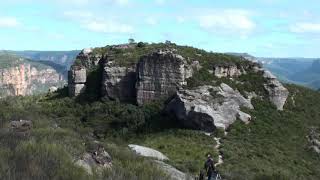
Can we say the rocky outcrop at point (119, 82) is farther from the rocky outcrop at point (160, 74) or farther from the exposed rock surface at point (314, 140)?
the exposed rock surface at point (314, 140)

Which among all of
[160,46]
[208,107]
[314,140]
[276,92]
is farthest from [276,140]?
[160,46]

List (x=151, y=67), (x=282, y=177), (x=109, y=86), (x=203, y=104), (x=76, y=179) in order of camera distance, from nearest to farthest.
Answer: (x=76, y=179) < (x=282, y=177) < (x=203, y=104) < (x=151, y=67) < (x=109, y=86)

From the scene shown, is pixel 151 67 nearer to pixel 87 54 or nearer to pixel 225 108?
pixel 225 108

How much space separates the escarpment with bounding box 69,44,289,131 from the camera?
62.0 m

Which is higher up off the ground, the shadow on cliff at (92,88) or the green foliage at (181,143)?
the shadow on cliff at (92,88)

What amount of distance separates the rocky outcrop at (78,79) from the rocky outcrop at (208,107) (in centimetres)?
1691

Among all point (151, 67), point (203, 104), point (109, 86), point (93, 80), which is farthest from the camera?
point (93, 80)

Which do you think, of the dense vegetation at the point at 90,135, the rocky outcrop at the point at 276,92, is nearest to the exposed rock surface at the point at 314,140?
the rocky outcrop at the point at 276,92

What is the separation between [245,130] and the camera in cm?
6259

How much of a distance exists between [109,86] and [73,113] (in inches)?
225

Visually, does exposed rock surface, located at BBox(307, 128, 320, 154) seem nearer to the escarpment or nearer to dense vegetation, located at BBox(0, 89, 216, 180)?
the escarpment

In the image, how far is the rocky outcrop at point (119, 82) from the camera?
233 feet

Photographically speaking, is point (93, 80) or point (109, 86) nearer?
point (109, 86)

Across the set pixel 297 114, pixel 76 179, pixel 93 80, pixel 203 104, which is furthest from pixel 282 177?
pixel 93 80
